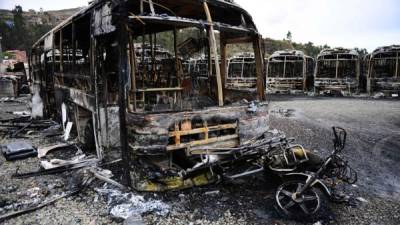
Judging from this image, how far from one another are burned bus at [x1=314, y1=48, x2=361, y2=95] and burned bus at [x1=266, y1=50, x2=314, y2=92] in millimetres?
968

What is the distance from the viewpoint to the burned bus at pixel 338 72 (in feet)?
59.0

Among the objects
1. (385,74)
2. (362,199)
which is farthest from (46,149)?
(385,74)

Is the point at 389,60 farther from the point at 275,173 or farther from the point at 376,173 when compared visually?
the point at 275,173

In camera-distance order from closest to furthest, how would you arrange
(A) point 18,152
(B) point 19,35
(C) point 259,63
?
1. (C) point 259,63
2. (A) point 18,152
3. (B) point 19,35

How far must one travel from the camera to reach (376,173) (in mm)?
5742

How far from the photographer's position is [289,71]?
834 inches

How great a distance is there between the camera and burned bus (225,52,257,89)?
2051cm

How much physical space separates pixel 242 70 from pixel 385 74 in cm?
847

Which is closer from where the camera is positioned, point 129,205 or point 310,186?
point 310,186

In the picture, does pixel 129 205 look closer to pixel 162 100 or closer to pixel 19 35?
pixel 162 100

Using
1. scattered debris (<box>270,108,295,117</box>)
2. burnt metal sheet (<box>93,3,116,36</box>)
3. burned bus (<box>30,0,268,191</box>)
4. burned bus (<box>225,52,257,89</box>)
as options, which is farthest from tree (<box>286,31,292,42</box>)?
burnt metal sheet (<box>93,3,116,36</box>)

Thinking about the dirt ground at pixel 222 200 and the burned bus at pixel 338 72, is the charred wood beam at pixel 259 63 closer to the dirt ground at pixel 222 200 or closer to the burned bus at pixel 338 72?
the dirt ground at pixel 222 200

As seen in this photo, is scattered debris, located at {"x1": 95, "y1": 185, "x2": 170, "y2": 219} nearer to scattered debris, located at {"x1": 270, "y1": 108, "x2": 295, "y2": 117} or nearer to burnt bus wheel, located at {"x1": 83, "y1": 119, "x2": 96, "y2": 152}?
burnt bus wheel, located at {"x1": 83, "y1": 119, "x2": 96, "y2": 152}

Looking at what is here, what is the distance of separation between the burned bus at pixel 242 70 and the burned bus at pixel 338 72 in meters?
3.97
